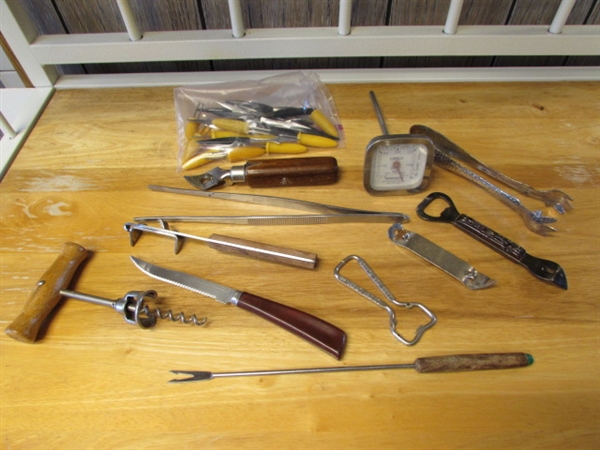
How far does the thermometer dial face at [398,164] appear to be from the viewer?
66cm

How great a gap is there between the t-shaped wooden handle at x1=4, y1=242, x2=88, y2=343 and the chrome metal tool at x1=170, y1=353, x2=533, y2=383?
0.72 feet

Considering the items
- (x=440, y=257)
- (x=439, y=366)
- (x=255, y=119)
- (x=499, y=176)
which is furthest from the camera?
(x=255, y=119)

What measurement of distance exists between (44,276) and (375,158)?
0.54 meters

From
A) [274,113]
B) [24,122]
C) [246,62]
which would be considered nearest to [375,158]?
[274,113]

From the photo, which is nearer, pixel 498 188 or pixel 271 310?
pixel 271 310

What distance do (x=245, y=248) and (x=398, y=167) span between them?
0.95ft

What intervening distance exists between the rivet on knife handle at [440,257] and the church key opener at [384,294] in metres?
0.07

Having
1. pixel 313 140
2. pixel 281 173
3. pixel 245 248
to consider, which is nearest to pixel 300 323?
pixel 245 248

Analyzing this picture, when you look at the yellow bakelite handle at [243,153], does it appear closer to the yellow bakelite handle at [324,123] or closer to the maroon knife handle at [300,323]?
the yellow bakelite handle at [324,123]

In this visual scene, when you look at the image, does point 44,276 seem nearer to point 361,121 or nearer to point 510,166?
point 361,121

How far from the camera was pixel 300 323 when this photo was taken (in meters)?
0.57

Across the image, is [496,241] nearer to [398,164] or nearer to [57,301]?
[398,164]

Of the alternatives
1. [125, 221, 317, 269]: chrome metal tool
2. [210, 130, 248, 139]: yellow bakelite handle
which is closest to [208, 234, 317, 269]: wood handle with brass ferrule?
[125, 221, 317, 269]: chrome metal tool

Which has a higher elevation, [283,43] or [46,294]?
[283,43]
